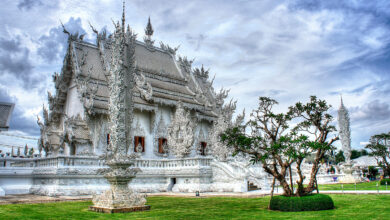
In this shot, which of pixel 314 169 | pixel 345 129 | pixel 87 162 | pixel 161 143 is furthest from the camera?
pixel 345 129

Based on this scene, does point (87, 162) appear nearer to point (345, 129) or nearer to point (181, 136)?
point (181, 136)

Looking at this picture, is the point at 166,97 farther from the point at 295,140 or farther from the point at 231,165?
the point at 295,140

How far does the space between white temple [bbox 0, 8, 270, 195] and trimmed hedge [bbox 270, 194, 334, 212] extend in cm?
721

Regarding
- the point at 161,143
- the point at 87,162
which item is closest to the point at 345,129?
the point at 161,143

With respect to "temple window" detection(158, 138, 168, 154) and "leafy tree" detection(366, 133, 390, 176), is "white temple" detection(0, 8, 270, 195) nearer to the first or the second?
"temple window" detection(158, 138, 168, 154)

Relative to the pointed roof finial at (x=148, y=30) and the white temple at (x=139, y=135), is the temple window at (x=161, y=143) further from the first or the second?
the pointed roof finial at (x=148, y=30)

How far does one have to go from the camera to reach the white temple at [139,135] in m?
16.3

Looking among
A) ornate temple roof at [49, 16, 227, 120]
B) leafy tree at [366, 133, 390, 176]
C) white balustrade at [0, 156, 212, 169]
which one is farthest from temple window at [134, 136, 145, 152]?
leafy tree at [366, 133, 390, 176]

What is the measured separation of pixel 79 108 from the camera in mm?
21453

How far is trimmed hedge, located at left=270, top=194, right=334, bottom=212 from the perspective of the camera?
923 cm

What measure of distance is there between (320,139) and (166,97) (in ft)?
46.8

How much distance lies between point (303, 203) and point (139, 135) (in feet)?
47.3

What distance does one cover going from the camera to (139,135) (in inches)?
867

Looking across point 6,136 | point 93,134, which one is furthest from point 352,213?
point 6,136
